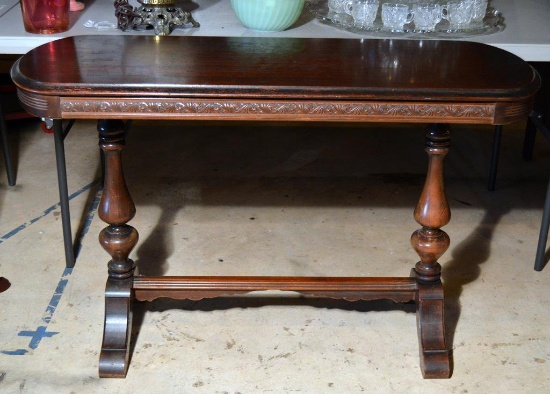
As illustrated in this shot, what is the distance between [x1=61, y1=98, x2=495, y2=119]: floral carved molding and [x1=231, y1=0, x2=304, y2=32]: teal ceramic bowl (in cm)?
90

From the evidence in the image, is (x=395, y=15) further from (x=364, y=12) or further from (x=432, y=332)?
(x=432, y=332)

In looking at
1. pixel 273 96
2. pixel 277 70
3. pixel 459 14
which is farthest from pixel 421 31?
pixel 273 96

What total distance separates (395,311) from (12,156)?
6.62ft

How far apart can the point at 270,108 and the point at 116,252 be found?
2.24ft

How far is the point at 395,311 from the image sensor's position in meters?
2.71

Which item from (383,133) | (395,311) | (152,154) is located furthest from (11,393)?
(383,133)

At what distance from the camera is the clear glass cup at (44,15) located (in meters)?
2.87

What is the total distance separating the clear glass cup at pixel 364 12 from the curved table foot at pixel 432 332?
1083 millimetres

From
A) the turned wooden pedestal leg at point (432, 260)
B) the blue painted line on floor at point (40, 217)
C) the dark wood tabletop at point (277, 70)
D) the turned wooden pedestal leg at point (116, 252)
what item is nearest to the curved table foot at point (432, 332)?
the turned wooden pedestal leg at point (432, 260)

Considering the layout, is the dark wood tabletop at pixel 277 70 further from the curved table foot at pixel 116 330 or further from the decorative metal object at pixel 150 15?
the curved table foot at pixel 116 330

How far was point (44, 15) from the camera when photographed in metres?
2.90

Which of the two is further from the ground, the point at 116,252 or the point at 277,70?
the point at 277,70

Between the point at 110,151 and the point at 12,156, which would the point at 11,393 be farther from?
the point at 12,156

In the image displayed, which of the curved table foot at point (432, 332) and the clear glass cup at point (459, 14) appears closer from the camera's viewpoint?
the curved table foot at point (432, 332)
